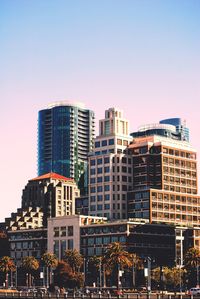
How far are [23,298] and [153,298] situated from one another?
2825 cm

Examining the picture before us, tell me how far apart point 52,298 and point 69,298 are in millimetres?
4389

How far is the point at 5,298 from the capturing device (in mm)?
156625

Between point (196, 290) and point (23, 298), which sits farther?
point (196, 290)

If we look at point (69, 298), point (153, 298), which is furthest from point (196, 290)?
point (69, 298)

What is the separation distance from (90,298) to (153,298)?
19181 millimetres

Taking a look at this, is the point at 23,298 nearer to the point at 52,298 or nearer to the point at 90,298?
the point at 52,298

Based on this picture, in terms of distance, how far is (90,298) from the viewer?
462ft

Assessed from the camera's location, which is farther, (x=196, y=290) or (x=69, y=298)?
(x=196, y=290)

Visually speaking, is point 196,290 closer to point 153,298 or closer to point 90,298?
point 153,298

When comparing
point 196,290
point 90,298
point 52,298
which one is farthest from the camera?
point 196,290

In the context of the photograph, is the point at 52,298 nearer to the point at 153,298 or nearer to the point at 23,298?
the point at 23,298

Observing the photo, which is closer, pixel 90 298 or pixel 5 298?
pixel 90 298

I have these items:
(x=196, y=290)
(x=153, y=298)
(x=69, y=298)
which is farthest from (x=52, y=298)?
(x=196, y=290)

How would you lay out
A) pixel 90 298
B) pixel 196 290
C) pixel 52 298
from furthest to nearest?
1. pixel 196 290
2. pixel 52 298
3. pixel 90 298
